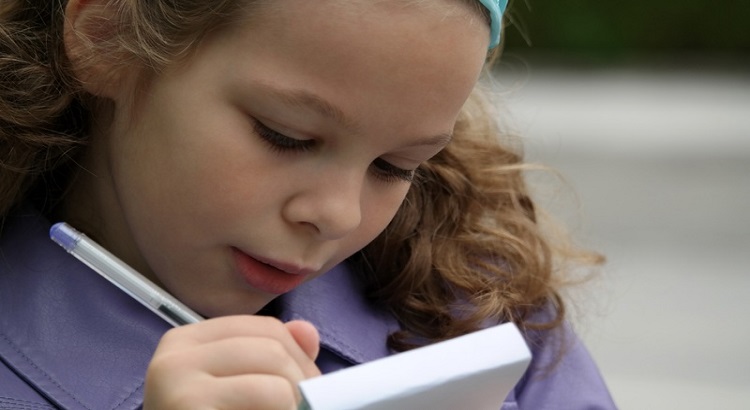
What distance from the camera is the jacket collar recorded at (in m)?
1.14

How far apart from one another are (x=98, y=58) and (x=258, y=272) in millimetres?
245

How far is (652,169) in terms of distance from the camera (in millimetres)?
4312

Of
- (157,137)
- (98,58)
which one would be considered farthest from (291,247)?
(98,58)

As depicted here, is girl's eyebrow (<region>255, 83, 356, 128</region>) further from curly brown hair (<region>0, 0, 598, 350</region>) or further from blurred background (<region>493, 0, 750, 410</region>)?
blurred background (<region>493, 0, 750, 410</region>)

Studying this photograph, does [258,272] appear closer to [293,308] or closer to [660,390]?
[293,308]

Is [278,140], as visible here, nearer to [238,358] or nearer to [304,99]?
[304,99]

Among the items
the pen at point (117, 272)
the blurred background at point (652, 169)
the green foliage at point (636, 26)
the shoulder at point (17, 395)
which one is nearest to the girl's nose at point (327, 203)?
the pen at point (117, 272)

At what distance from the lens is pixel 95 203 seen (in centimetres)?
126

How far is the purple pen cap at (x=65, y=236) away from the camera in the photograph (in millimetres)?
1135

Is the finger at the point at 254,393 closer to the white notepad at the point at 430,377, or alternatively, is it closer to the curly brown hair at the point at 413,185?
the white notepad at the point at 430,377

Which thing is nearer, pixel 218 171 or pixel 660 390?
pixel 218 171

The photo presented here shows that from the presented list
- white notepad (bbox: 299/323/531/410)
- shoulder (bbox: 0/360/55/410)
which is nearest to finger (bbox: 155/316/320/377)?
white notepad (bbox: 299/323/531/410)

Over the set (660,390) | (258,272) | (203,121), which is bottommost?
(660,390)

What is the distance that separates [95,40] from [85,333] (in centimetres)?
27
